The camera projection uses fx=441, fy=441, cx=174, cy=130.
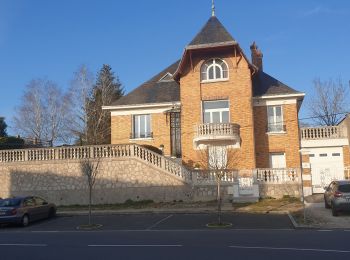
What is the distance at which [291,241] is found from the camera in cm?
1307

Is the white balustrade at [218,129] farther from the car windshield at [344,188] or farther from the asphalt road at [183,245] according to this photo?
the asphalt road at [183,245]

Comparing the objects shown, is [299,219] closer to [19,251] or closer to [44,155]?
[19,251]

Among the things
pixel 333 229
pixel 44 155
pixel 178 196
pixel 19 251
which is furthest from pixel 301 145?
pixel 19 251

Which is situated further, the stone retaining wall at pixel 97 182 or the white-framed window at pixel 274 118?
the white-framed window at pixel 274 118

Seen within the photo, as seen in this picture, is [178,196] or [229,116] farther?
[229,116]

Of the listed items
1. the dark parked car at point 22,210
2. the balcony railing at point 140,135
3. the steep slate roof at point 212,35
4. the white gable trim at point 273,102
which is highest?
the steep slate roof at point 212,35

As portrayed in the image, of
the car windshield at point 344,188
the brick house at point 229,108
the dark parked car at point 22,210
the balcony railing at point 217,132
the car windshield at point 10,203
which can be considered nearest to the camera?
the car windshield at point 344,188

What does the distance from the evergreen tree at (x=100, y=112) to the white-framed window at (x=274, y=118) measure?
67.5ft

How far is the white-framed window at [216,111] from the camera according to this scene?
30109 millimetres

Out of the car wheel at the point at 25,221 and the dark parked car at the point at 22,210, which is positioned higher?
the dark parked car at the point at 22,210

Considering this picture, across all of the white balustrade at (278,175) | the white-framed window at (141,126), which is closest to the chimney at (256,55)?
the white-framed window at (141,126)

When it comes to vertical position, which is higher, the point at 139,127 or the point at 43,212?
the point at 139,127

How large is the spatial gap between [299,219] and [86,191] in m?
14.3

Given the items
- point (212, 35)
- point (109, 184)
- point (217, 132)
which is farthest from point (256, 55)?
point (109, 184)
